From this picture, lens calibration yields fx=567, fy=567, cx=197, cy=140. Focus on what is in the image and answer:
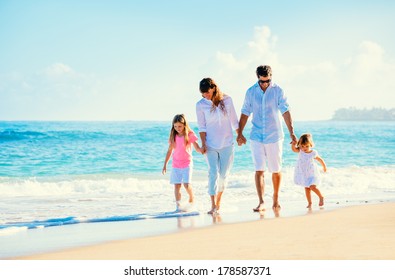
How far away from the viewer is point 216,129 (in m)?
7.08

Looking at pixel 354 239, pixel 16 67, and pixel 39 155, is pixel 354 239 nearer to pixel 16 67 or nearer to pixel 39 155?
pixel 39 155

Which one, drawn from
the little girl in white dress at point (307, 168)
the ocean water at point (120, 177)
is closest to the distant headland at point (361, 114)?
the ocean water at point (120, 177)

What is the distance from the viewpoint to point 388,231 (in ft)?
16.9

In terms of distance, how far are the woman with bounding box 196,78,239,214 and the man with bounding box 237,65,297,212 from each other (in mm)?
197

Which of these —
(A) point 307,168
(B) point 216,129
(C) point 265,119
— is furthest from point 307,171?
(B) point 216,129

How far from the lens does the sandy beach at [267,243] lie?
14.3 feet

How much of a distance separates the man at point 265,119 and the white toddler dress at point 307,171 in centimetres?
73

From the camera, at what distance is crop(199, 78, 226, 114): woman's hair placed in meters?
6.89

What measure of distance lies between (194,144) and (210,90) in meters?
0.97

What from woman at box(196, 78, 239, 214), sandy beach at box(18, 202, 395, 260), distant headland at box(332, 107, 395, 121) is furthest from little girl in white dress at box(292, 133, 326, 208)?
distant headland at box(332, 107, 395, 121)

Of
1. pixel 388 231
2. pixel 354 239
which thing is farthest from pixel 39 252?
pixel 388 231

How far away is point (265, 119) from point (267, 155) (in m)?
0.47

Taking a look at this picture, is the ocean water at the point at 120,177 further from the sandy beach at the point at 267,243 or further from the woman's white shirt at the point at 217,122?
the sandy beach at the point at 267,243
